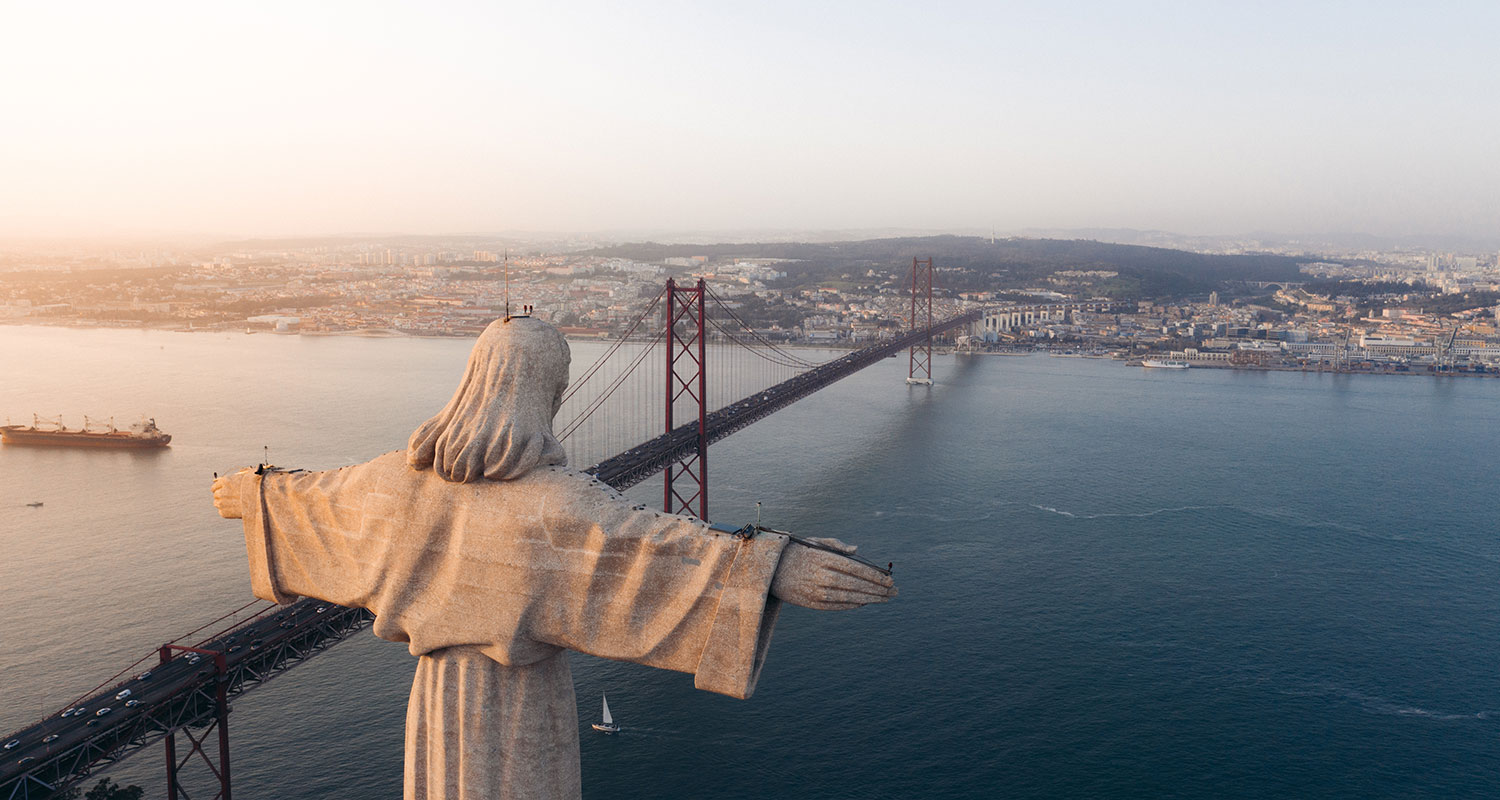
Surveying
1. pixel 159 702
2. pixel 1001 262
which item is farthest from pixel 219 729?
Result: pixel 1001 262

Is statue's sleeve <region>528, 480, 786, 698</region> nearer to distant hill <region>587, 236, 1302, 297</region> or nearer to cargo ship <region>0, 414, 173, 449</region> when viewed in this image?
cargo ship <region>0, 414, 173, 449</region>

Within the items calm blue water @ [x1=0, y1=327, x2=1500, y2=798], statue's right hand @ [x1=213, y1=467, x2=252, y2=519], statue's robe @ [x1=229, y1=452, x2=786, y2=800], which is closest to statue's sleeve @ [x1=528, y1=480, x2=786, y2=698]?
statue's robe @ [x1=229, y1=452, x2=786, y2=800]

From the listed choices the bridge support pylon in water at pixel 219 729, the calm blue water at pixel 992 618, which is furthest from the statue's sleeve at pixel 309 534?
the calm blue water at pixel 992 618

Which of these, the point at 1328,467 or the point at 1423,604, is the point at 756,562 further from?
the point at 1328,467

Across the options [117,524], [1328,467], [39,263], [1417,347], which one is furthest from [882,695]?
[39,263]

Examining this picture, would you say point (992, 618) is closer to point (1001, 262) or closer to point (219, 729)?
point (219, 729)

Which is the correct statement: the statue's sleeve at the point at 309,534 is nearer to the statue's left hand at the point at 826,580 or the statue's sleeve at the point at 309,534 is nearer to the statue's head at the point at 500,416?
the statue's head at the point at 500,416
